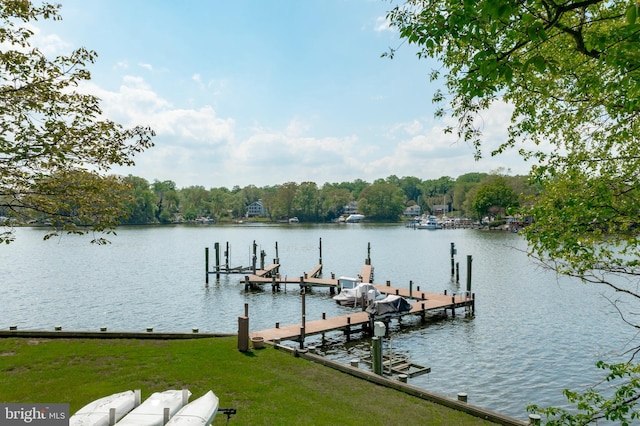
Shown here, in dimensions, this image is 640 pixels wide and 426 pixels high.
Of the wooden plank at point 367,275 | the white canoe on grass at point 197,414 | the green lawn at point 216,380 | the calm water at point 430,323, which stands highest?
the white canoe on grass at point 197,414

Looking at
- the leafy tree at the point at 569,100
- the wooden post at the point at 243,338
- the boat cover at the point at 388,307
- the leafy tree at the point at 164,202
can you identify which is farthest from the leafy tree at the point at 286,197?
the leafy tree at the point at 569,100

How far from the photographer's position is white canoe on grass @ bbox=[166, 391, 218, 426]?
8.84 m

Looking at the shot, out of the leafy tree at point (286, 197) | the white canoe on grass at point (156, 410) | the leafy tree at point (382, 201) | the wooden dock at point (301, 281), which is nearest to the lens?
the white canoe on grass at point (156, 410)

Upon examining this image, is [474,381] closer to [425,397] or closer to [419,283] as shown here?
[425,397]

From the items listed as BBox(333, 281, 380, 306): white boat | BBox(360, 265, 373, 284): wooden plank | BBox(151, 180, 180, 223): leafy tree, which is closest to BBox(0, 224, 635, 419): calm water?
BBox(333, 281, 380, 306): white boat

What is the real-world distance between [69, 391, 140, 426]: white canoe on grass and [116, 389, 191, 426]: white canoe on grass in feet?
0.99

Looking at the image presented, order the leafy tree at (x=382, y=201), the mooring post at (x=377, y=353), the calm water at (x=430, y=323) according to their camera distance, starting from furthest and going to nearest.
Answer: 1. the leafy tree at (x=382, y=201)
2. the calm water at (x=430, y=323)
3. the mooring post at (x=377, y=353)

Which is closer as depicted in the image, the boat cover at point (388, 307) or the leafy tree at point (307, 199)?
the boat cover at point (388, 307)

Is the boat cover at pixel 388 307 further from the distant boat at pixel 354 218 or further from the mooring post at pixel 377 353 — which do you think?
the distant boat at pixel 354 218

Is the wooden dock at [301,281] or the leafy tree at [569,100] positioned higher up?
the leafy tree at [569,100]

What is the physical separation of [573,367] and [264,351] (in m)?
15.1

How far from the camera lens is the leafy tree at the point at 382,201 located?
184 m

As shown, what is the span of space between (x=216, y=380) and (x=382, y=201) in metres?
174

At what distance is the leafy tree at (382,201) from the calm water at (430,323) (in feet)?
394
